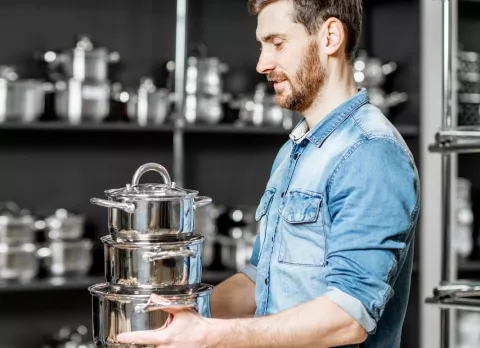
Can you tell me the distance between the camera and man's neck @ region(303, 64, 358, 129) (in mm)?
1553

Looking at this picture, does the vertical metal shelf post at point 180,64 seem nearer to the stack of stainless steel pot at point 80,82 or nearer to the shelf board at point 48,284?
the stack of stainless steel pot at point 80,82

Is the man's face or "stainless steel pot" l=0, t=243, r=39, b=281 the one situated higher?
the man's face

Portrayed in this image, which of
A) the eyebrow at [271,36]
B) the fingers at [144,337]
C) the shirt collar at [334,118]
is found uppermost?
the eyebrow at [271,36]

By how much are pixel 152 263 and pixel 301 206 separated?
30 centimetres

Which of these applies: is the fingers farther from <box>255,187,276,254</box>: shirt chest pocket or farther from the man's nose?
the man's nose

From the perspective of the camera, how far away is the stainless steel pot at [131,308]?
1.31 m

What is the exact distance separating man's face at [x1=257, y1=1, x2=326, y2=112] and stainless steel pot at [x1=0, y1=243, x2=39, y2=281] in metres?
1.67

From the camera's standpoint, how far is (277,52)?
1546mm

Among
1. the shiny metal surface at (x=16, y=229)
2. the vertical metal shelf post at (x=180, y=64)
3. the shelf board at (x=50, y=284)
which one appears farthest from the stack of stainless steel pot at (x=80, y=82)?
Answer: the shelf board at (x=50, y=284)

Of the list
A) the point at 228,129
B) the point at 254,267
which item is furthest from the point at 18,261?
the point at 254,267

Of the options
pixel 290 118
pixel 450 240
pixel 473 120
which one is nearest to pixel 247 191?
pixel 290 118

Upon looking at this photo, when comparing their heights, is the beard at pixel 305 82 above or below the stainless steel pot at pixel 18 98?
below

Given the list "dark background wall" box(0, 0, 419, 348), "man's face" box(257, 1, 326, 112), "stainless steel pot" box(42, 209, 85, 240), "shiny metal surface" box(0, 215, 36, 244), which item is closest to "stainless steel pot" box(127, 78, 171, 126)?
"dark background wall" box(0, 0, 419, 348)

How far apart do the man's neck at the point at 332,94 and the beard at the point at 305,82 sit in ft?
0.04
